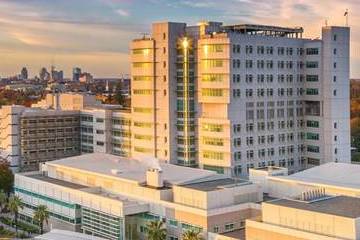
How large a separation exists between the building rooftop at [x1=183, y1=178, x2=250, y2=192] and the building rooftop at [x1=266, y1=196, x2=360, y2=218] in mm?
10564

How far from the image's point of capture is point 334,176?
66062 mm

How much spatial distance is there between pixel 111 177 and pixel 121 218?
29.5 ft

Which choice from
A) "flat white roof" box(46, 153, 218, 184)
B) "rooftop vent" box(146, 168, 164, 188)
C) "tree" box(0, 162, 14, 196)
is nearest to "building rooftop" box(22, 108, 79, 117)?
"tree" box(0, 162, 14, 196)

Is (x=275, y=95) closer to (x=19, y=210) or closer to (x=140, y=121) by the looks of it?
(x=140, y=121)

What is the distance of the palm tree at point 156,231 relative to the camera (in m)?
57.1

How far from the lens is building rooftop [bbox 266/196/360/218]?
4841cm

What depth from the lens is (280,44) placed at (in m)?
90.8

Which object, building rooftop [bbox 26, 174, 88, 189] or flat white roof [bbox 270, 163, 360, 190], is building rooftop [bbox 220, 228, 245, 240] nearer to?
flat white roof [bbox 270, 163, 360, 190]

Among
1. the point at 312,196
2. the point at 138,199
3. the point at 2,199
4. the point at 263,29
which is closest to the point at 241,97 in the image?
the point at 263,29

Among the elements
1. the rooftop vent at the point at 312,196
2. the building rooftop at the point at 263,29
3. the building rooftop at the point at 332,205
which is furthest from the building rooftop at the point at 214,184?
the building rooftop at the point at 263,29

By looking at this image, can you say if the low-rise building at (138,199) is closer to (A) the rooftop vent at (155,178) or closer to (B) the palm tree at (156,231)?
(A) the rooftop vent at (155,178)

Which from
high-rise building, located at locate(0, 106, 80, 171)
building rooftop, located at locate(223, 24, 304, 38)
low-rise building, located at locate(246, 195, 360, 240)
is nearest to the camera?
low-rise building, located at locate(246, 195, 360, 240)

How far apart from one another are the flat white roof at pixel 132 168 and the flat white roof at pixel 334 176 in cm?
882

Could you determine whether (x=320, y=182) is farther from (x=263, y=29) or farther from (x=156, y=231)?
(x=263, y=29)
